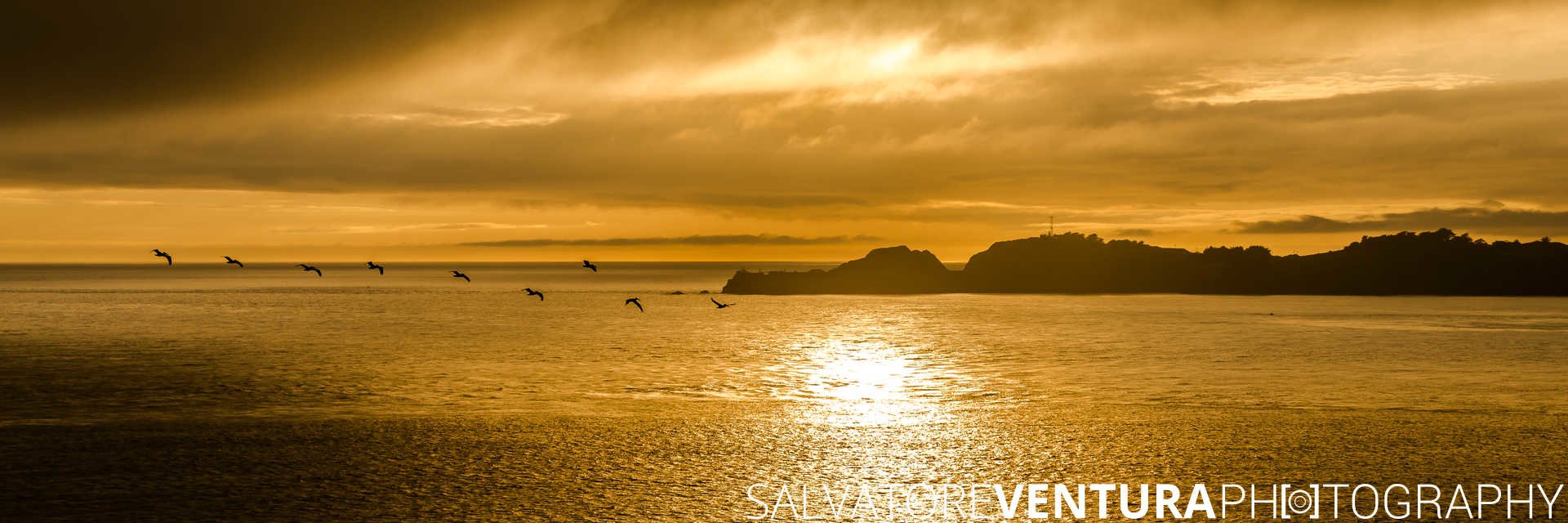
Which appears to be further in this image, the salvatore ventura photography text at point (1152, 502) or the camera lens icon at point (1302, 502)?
the camera lens icon at point (1302, 502)

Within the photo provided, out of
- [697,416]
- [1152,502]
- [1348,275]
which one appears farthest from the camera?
[1348,275]

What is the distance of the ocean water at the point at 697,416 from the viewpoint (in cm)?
2114

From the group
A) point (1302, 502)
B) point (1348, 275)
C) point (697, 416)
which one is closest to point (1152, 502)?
point (1302, 502)

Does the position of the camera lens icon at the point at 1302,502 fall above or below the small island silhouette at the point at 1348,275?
below

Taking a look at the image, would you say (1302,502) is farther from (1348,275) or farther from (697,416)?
(1348,275)

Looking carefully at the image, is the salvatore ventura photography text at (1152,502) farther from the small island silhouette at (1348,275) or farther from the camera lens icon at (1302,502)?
the small island silhouette at (1348,275)

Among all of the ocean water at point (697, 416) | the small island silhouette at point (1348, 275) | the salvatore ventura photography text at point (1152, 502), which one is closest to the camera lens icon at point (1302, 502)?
the salvatore ventura photography text at point (1152, 502)

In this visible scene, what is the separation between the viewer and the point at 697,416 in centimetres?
3173

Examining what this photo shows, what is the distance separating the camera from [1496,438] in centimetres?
2667

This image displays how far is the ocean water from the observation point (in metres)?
21.1

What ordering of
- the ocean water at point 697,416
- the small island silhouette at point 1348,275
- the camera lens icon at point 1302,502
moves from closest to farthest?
the camera lens icon at point 1302,502
the ocean water at point 697,416
the small island silhouette at point 1348,275

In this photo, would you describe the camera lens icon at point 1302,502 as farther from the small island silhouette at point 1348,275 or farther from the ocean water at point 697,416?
the small island silhouette at point 1348,275

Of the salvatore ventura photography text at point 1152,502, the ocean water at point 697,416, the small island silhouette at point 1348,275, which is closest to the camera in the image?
the salvatore ventura photography text at point 1152,502

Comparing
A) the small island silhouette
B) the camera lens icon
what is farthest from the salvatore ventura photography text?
the small island silhouette
